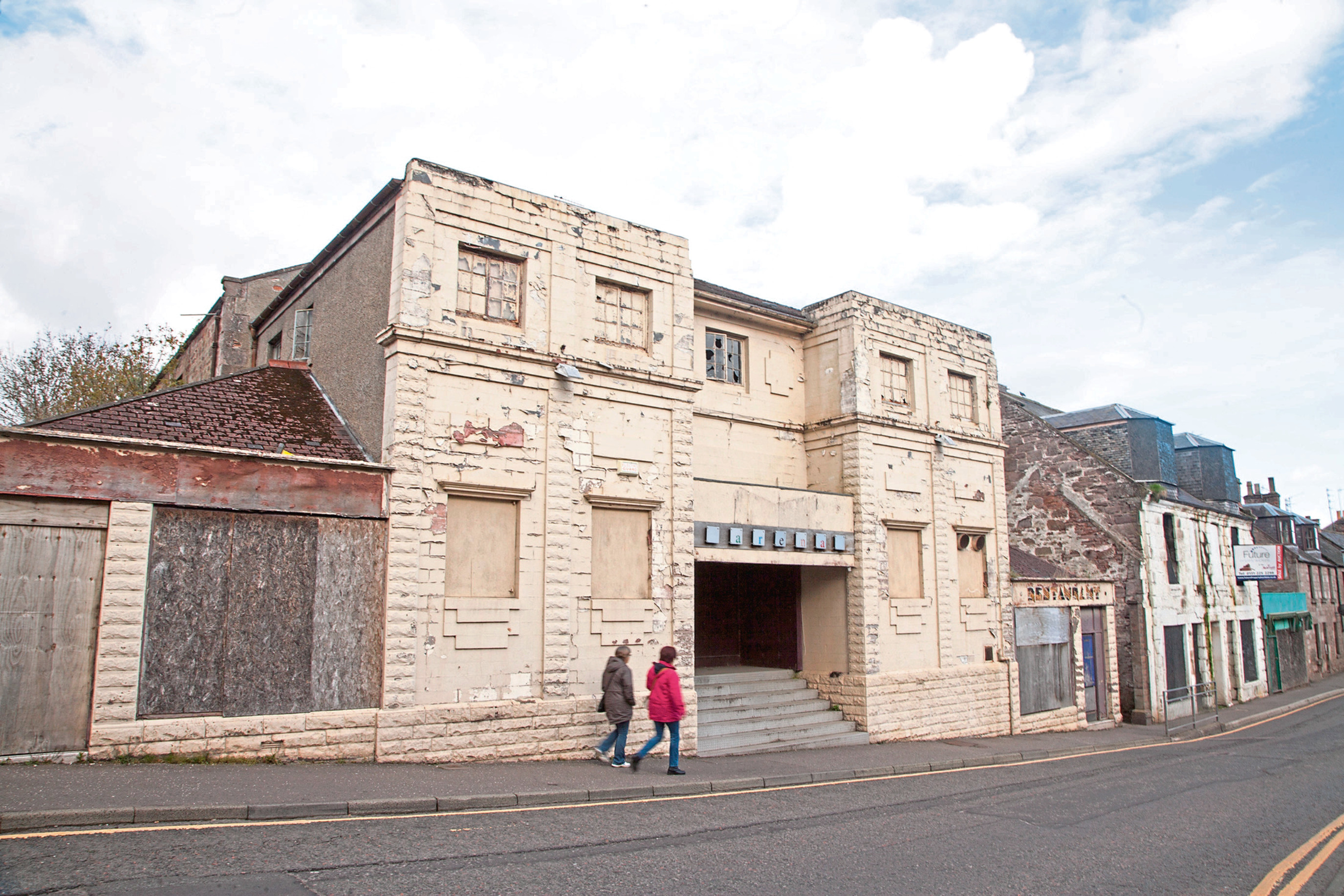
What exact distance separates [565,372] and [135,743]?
6.65 meters

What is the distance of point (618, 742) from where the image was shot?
10.8 m

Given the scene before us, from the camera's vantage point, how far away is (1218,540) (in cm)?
2802

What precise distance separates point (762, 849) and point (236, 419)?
8.20 meters

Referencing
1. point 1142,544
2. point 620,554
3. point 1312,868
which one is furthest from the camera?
point 1142,544

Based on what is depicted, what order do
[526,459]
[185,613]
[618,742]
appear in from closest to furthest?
[185,613], [618,742], [526,459]

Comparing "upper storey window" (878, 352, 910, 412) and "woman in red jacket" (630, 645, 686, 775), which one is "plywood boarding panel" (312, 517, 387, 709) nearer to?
"woman in red jacket" (630, 645, 686, 775)

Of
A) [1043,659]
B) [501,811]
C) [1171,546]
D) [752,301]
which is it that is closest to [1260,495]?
[1171,546]

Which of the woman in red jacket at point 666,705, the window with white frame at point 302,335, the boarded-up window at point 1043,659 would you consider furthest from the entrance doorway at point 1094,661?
the window with white frame at point 302,335

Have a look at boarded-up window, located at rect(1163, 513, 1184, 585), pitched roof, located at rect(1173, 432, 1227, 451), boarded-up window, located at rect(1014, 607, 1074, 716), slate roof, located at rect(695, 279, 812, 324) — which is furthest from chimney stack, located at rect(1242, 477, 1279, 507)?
slate roof, located at rect(695, 279, 812, 324)

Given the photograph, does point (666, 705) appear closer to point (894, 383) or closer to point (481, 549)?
point (481, 549)

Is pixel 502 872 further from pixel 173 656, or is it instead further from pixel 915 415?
pixel 915 415

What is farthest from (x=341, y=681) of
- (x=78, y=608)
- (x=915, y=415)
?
(x=915, y=415)

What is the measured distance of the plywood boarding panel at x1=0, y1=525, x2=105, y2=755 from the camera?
27.5ft

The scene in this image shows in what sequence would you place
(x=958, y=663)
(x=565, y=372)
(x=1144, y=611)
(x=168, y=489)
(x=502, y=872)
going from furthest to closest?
(x=1144, y=611) → (x=958, y=663) → (x=565, y=372) → (x=168, y=489) → (x=502, y=872)
